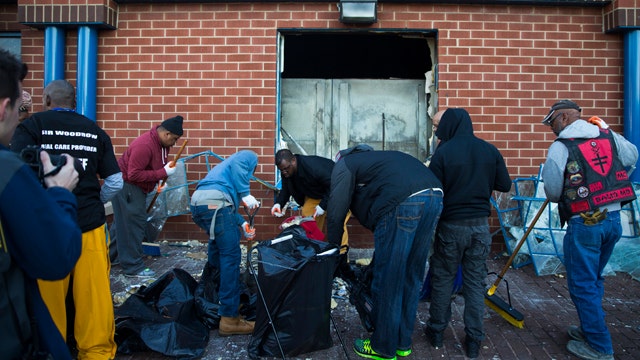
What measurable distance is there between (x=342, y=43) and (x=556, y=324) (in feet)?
18.7

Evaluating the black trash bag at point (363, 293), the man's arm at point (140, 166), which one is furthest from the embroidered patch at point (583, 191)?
the man's arm at point (140, 166)

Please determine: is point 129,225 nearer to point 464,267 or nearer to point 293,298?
point 293,298

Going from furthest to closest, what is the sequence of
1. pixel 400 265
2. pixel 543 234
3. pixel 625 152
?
pixel 543 234 < pixel 625 152 < pixel 400 265

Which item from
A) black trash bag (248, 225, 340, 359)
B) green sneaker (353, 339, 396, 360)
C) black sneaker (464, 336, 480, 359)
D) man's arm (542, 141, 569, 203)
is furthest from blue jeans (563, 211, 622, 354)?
black trash bag (248, 225, 340, 359)

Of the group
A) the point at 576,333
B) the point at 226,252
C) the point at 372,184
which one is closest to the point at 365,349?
the point at 372,184

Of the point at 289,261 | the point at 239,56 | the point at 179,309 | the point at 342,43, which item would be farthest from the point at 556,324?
the point at 342,43

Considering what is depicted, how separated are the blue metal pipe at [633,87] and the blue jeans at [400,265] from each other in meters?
4.16

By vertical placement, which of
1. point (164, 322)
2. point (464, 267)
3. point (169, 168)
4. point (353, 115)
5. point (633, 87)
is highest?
Answer: point (633, 87)

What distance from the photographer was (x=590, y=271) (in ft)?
11.5

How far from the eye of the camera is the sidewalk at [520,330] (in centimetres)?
360

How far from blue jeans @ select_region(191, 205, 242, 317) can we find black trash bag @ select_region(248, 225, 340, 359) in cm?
48

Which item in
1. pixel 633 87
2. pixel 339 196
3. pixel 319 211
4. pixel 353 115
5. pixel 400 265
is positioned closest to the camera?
pixel 400 265

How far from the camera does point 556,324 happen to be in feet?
13.6

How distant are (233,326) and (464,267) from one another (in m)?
1.88
